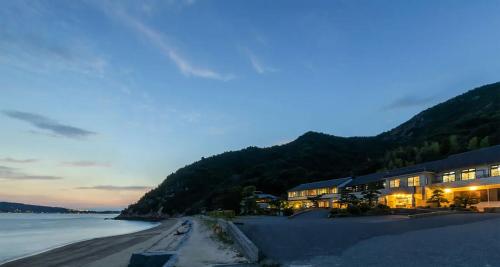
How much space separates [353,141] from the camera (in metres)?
157

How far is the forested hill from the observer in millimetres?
111062

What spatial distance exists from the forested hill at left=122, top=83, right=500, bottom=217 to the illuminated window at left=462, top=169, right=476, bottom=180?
167ft

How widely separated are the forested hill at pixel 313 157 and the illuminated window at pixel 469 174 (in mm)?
51009

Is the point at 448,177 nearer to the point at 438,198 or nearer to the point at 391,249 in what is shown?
the point at 438,198

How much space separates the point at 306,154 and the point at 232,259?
406 feet

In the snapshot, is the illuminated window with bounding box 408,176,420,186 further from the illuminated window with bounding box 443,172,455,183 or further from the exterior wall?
the illuminated window with bounding box 443,172,455,183

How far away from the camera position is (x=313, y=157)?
135250 millimetres

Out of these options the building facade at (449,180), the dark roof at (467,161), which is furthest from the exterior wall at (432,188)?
the dark roof at (467,161)

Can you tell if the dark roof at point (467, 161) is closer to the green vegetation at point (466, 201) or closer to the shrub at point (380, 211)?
the green vegetation at point (466, 201)

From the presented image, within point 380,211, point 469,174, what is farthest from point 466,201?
point 380,211

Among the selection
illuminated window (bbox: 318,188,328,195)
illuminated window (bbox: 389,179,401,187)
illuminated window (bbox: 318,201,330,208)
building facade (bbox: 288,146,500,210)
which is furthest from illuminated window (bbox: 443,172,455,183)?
illuminated window (bbox: 318,188,328,195)

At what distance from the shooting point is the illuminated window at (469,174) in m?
39.9

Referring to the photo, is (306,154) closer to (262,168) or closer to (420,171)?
(262,168)

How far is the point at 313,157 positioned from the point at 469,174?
312 ft
